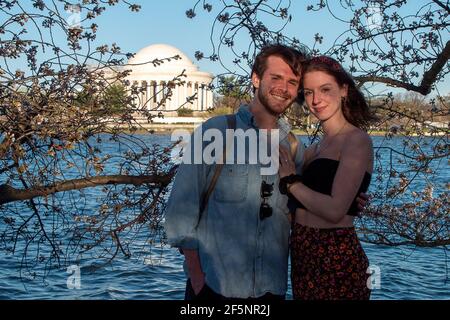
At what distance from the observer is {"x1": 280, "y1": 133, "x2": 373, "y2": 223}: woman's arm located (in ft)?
8.52

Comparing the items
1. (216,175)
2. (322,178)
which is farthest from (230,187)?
(322,178)

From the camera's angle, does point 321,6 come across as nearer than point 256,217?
No

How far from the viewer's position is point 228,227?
2.66 m

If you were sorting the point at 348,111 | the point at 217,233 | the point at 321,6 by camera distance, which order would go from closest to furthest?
1. the point at 217,233
2. the point at 348,111
3. the point at 321,6

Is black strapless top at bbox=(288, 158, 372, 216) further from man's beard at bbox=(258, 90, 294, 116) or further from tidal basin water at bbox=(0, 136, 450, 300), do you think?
tidal basin water at bbox=(0, 136, 450, 300)

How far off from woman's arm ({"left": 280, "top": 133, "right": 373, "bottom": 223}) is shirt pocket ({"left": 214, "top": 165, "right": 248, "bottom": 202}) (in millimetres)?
189

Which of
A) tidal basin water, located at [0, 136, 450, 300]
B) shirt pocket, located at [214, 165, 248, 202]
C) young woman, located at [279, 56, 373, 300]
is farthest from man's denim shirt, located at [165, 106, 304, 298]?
tidal basin water, located at [0, 136, 450, 300]

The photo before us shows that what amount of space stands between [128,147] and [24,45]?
111 centimetres

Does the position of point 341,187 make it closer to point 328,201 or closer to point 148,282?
point 328,201

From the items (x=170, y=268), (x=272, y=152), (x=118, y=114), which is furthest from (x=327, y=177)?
(x=170, y=268)

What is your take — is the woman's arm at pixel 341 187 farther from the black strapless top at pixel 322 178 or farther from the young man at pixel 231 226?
the young man at pixel 231 226
